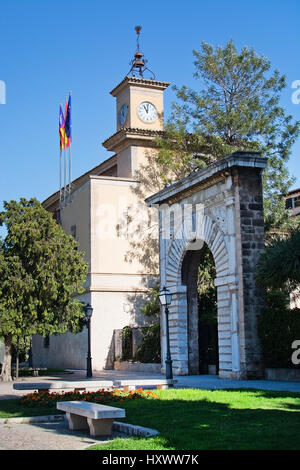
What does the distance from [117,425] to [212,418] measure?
149 centimetres

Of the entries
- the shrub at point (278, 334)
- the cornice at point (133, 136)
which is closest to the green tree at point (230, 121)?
the cornice at point (133, 136)

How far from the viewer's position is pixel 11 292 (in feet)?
75.0

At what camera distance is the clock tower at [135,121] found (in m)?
33.8

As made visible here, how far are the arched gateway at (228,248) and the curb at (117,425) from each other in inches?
332

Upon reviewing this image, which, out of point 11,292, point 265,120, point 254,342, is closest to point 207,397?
point 254,342

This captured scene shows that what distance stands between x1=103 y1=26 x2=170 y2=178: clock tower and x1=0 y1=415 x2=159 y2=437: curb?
23.5 m

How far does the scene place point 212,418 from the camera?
382 inches

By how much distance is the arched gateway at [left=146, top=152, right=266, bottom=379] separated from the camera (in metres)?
18.5

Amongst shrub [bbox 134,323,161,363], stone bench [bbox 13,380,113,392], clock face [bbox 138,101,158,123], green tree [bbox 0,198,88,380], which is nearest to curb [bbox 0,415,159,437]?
stone bench [bbox 13,380,113,392]
